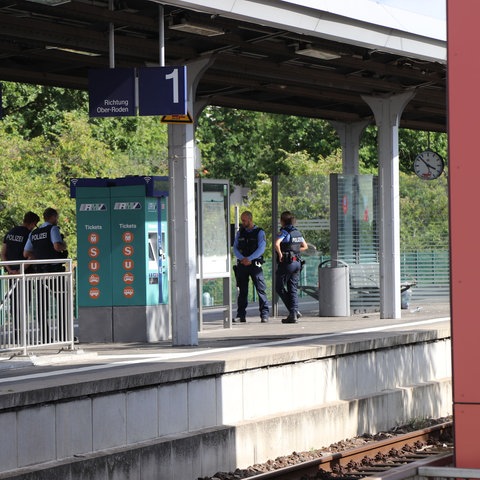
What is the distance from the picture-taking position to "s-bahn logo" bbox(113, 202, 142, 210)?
51.6 feet

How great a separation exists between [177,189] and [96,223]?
1547 mm

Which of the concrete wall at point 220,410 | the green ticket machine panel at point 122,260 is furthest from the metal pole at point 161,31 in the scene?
the concrete wall at point 220,410

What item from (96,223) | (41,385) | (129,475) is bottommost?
(129,475)

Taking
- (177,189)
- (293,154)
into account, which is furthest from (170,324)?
(293,154)

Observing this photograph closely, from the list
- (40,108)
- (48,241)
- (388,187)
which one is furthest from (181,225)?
(40,108)

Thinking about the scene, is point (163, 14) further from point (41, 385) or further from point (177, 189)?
point (41, 385)

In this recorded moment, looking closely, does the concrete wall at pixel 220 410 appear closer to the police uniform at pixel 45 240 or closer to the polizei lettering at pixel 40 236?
the police uniform at pixel 45 240

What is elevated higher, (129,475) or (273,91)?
(273,91)

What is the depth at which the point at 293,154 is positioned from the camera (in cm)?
4550

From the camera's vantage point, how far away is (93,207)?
16047 millimetres

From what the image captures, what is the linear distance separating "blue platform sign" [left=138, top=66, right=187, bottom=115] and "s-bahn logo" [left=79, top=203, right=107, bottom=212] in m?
2.46

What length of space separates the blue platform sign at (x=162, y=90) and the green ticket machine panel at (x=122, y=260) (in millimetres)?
2086

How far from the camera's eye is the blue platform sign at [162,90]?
13578mm

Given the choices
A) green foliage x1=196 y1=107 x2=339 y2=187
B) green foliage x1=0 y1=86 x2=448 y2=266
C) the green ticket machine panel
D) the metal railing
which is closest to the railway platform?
the metal railing
